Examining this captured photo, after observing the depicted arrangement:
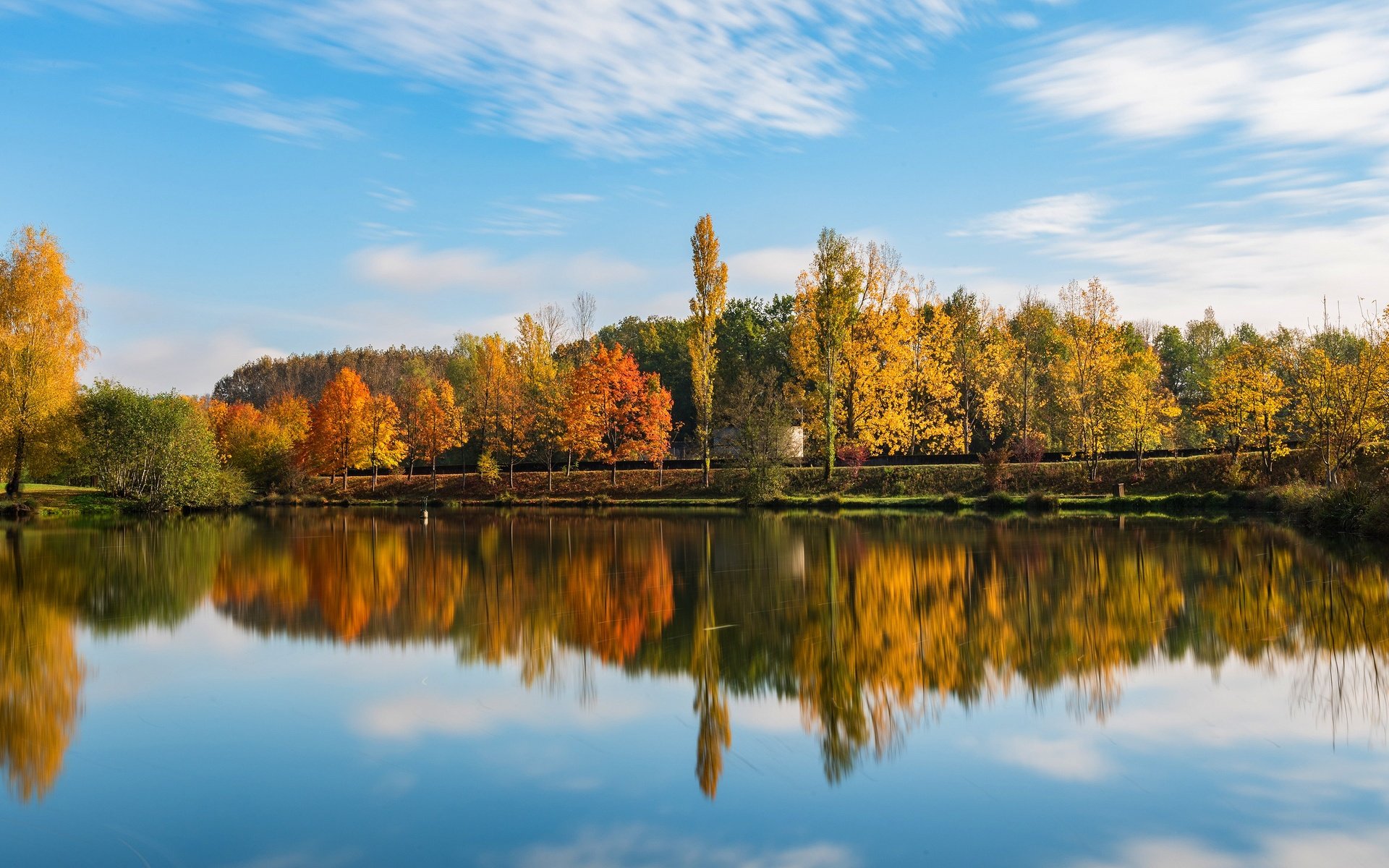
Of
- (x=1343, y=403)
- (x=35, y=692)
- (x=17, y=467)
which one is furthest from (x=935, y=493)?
(x=17, y=467)

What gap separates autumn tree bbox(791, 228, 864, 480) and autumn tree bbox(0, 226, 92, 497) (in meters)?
30.4

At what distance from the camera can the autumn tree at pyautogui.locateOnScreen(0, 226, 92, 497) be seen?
127 ft

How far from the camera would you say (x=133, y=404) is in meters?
42.4

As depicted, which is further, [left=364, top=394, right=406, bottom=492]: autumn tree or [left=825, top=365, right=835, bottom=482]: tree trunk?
[left=364, top=394, right=406, bottom=492]: autumn tree

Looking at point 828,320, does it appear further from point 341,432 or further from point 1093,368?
point 341,432

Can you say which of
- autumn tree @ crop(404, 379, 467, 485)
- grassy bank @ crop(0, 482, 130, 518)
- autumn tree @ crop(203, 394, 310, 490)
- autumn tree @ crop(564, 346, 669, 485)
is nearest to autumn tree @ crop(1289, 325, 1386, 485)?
autumn tree @ crop(564, 346, 669, 485)

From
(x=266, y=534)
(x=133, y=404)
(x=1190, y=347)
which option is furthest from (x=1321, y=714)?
(x=1190, y=347)

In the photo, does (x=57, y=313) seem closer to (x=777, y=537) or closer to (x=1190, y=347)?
(x=777, y=537)

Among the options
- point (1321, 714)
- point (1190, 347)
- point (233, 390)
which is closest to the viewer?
point (1321, 714)

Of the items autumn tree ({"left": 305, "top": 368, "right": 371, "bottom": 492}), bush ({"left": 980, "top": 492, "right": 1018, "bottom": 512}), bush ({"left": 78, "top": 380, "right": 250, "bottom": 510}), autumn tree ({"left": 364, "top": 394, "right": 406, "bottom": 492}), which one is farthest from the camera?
autumn tree ({"left": 364, "top": 394, "right": 406, "bottom": 492})

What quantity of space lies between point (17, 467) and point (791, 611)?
3870cm

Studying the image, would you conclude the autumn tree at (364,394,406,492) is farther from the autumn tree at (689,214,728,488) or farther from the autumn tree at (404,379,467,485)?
the autumn tree at (689,214,728,488)

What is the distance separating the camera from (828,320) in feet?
141

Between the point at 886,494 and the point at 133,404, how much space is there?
32411 mm
